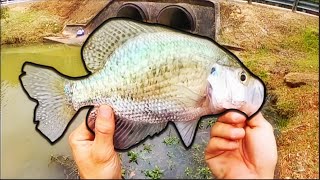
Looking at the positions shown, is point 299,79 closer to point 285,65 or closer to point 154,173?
point 285,65

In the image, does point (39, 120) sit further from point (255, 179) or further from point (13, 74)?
point (13, 74)

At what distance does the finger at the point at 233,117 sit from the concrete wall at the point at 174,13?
441cm

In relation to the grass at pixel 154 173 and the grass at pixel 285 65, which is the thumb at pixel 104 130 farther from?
the grass at pixel 154 173

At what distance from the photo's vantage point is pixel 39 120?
43.4 inches

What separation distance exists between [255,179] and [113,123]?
14.7 inches

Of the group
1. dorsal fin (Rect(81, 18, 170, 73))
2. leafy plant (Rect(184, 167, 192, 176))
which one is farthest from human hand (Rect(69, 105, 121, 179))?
leafy plant (Rect(184, 167, 192, 176))

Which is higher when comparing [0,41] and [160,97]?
[160,97]

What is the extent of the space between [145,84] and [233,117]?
22 cm

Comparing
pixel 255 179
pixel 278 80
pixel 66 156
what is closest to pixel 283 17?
pixel 278 80

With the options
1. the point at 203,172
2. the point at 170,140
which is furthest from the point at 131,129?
the point at 170,140

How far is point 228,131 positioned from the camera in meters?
1.04

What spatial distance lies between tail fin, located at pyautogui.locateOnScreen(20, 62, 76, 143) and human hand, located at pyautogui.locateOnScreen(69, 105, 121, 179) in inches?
2.5

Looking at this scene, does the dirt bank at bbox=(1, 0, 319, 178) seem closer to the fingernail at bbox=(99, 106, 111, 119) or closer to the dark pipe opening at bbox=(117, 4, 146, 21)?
the dark pipe opening at bbox=(117, 4, 146, 21)

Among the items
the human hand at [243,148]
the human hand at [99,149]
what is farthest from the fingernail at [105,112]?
the human hand at [243,148]
